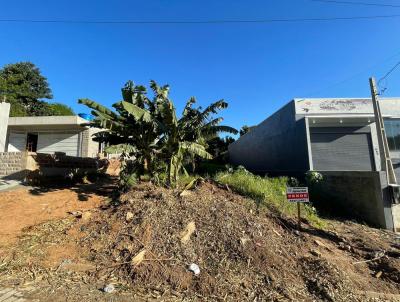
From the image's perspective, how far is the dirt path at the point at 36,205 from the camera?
22.6ft

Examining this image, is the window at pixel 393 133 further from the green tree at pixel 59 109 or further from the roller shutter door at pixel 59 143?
the green tree at pixel 59 109

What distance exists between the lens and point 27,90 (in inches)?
1468

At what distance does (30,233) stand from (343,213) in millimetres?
9580

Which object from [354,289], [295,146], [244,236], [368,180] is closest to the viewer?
[354,289]

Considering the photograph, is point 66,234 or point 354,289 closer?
point 354,289

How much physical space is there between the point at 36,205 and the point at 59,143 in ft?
37.1

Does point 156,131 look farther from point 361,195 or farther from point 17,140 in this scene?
point 17,140

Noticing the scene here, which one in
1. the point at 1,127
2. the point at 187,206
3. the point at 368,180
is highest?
the point at 1,127

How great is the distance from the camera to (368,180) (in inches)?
357

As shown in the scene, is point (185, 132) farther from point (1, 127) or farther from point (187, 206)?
point (1, 127)

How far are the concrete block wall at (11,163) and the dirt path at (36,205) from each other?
5.93ft

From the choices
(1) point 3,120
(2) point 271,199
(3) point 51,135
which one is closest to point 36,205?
(2) point 271,199

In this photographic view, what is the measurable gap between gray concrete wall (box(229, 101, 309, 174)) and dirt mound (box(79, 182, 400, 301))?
7234 millimetres

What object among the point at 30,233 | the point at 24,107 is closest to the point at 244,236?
the point at 30,233
